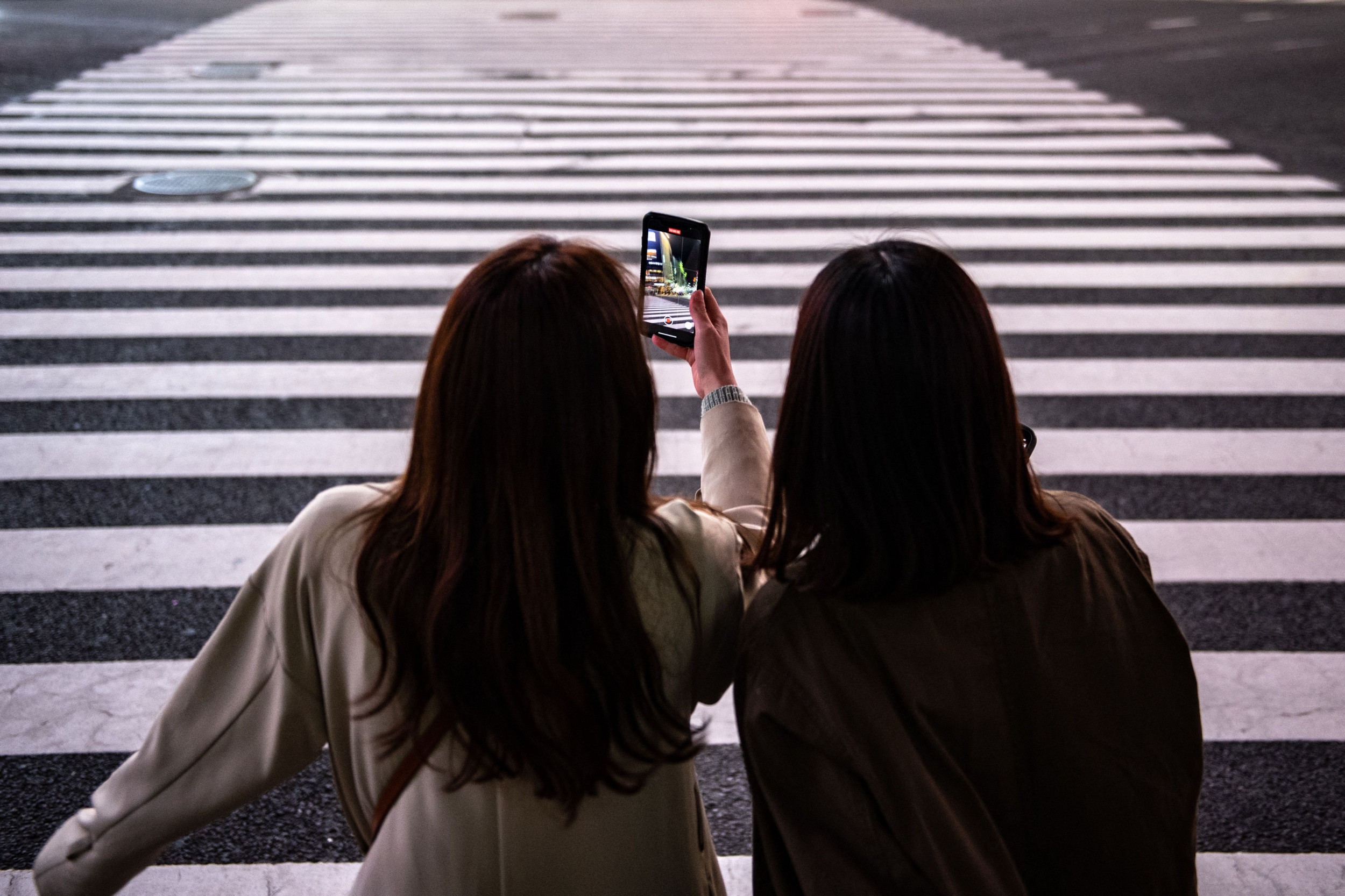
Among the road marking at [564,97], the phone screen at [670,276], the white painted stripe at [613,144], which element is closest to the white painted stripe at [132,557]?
the phone screen at [670,276]

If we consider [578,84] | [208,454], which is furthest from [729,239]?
[578,84]

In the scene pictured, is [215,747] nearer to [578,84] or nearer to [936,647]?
[936,647]

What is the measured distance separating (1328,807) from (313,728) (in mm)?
2724

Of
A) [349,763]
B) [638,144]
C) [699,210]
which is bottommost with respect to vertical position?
[349,763]

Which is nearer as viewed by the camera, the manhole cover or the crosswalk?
the crosswalk

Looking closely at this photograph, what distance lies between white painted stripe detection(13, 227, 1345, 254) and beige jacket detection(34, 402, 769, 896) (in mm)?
5537

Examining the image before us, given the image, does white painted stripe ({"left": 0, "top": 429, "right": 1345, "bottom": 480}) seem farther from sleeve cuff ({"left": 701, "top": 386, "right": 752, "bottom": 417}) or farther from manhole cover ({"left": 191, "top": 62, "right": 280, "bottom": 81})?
manhole cover ({"left": 191, "top": 62, "right": 280, "bottom": 81})

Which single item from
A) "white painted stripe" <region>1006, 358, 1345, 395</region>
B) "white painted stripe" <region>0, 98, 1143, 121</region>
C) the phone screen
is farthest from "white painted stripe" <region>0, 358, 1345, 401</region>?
"white painted stripe" <region>0, 98, 1143, 121</region>

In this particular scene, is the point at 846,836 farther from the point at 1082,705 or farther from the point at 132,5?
the point at 132,5

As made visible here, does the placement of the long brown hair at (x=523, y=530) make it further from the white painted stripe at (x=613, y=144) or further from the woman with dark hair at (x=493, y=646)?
the white painted stripe at (x=613, y=144)

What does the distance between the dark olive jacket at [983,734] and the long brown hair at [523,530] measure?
0.20 meters

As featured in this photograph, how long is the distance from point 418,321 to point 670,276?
3.74m

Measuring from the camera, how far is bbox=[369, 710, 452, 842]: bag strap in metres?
1.35

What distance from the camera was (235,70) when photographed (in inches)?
488
